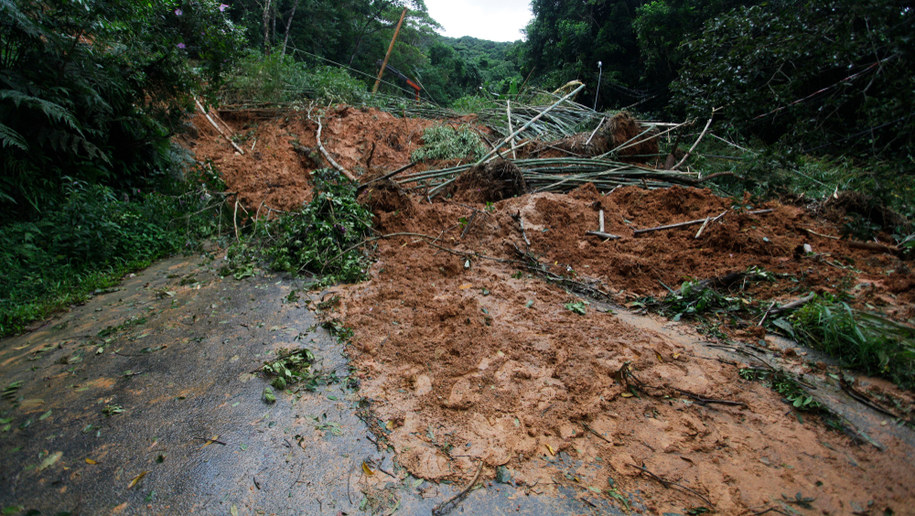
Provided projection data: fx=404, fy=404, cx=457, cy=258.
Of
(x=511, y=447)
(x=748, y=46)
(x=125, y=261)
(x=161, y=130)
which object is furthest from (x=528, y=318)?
(x=161, y=130)

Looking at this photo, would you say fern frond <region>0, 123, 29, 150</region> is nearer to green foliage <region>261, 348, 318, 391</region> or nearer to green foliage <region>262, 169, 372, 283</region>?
green foliage <region>262, 169, 372, 283</region>

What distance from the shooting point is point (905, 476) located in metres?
1.67

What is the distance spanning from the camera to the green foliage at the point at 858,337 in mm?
2094

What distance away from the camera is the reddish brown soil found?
1.78 m

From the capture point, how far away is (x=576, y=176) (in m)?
5.55

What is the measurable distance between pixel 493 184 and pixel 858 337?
368cm

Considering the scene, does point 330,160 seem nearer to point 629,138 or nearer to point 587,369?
point 629,138

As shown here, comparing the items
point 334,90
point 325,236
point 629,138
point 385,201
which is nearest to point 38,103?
point 325,236

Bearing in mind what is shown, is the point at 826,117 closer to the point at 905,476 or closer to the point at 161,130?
the point at 905,476

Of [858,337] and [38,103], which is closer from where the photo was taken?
[858,337]

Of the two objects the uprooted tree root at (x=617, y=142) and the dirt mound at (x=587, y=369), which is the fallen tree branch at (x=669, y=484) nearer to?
the dirt mound at (x=587, y=369)

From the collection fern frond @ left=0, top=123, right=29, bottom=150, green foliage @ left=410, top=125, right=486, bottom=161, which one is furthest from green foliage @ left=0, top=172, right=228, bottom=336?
green foliage @ left=410, top=125, right=486, bottom=161

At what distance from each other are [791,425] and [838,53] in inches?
72.8

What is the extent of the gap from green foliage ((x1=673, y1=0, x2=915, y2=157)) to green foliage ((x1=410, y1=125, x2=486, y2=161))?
3.93 meters
